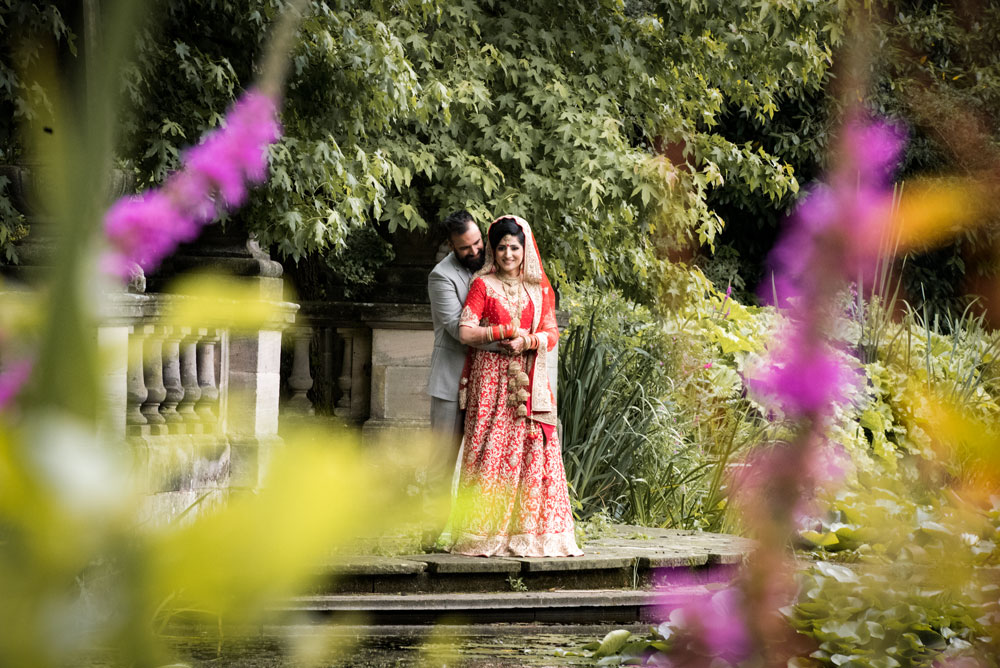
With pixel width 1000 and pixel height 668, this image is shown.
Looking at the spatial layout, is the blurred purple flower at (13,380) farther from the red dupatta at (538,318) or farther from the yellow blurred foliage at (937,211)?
the red dupatta at (538,318)

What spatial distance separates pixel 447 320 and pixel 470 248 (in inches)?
15.6

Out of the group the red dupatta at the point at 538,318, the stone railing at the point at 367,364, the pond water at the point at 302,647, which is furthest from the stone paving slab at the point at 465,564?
the pond water at the point at 302,647

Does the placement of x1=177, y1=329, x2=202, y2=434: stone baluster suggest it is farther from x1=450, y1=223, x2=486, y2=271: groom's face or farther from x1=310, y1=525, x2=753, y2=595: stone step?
x1=450, y1=223, x2=486, y2=271: groom's face

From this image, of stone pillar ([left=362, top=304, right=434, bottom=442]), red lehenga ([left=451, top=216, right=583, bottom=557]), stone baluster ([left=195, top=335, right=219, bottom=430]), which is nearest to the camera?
stone baluster ([left=195, top=335, right=219, bottom=430])

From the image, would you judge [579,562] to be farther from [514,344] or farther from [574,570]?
[514,344]

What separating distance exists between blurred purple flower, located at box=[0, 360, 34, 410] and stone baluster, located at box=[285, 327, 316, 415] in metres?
8.41

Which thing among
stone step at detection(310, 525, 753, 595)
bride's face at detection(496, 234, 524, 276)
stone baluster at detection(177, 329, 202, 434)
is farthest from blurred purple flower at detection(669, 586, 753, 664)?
bride's face at detection(496, 234, 524, 276)

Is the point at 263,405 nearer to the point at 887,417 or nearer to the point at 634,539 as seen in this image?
the point at 634,539

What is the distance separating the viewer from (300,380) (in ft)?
29.6

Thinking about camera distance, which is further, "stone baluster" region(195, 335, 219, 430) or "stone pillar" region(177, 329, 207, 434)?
"stone baluster" region(195, 335, 219, 430)

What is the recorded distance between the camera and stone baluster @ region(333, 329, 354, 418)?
8.92 m

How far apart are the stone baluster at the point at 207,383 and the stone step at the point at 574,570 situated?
119cm

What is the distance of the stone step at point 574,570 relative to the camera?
6.44m

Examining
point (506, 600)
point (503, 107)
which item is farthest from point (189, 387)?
point (503, 107)
